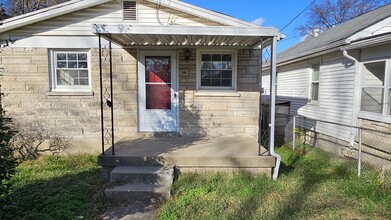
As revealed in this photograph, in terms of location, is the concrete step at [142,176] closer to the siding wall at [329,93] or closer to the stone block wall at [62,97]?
the stone block wall at [62,97]

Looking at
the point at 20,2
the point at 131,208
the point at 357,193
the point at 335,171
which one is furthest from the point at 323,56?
the point at 20,2

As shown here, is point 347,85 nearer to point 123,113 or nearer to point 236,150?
point 236,150

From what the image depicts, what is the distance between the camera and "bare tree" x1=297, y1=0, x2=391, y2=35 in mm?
Result: 20230

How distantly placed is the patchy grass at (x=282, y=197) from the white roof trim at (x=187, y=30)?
244 cm

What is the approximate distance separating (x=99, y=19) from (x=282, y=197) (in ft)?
17.9

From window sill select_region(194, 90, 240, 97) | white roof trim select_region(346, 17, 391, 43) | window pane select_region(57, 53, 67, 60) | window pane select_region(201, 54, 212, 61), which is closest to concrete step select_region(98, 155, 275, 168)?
window sill select_region(194, 90, 240, 97)

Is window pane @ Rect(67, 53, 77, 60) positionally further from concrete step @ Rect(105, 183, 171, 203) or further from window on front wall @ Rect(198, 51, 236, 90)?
concrete step @ Rect(105, 183, 171, 203)

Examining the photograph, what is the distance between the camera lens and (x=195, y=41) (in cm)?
541

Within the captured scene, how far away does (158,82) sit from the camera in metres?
6.13

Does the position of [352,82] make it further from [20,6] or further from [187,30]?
[20,6]

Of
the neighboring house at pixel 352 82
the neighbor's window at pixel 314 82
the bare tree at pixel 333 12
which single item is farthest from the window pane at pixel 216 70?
the bare tree at pixel 333 12

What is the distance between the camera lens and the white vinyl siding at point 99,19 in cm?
584

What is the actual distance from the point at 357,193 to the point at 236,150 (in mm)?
2043

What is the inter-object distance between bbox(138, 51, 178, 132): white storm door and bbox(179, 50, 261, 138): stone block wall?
207 mm
